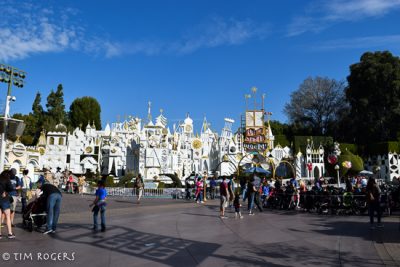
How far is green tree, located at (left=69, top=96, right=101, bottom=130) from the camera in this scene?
8431 centimetres

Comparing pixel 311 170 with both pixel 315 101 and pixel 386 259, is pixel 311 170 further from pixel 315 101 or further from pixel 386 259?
pixel 386 259

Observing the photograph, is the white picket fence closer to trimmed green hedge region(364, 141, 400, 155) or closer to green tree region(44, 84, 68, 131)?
trimmed green hedge region(364, 141, 400, 155)

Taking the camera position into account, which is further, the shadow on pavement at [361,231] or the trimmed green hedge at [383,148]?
the trimmed green hedge at [383,148]

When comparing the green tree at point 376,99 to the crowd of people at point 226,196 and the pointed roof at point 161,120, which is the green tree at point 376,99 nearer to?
the pointed roof at point 161,120

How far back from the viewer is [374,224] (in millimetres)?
11961

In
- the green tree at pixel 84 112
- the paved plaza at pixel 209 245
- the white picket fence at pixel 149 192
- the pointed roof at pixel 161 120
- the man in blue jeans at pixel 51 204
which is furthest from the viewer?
the green tree at pixel 84 112

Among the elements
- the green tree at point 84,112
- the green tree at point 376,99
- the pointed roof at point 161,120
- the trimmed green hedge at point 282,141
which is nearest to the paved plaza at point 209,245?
the pointed roof at point 161,120

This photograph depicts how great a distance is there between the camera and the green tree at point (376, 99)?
52344 millimetres

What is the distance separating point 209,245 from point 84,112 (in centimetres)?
8255

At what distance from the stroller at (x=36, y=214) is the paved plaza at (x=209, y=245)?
370mm

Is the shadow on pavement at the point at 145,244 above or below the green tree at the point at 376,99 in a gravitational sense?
below

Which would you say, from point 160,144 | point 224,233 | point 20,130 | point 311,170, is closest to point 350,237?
point 224,233

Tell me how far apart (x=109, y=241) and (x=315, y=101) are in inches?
2680

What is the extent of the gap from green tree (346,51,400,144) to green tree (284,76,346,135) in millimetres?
11956
